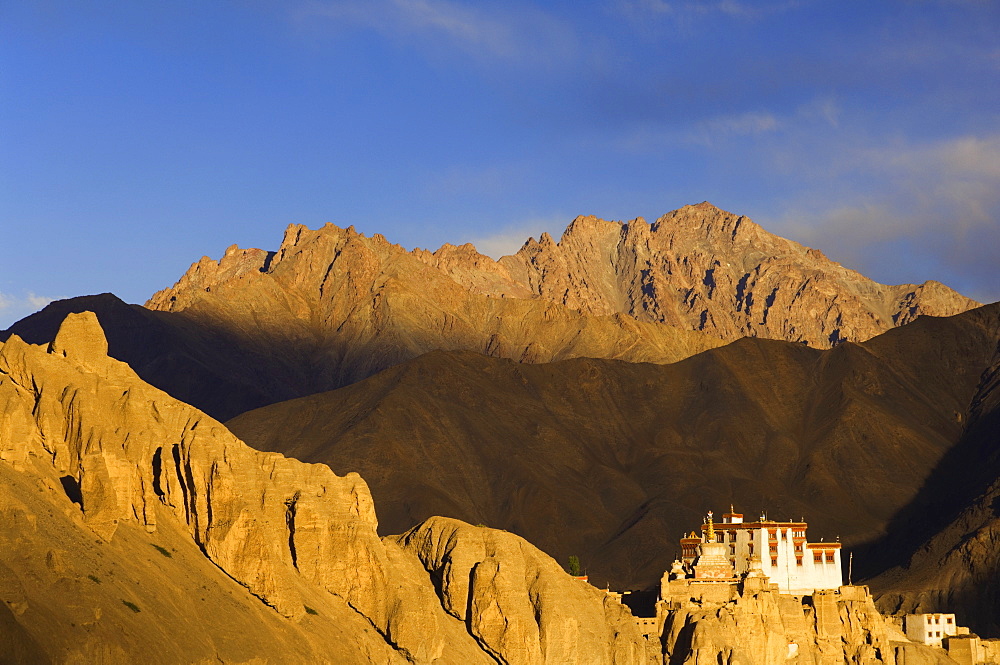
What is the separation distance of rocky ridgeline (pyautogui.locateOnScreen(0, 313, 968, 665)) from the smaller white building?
35.4 metres

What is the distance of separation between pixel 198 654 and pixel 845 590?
232 ft

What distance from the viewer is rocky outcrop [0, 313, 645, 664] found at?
249 feet

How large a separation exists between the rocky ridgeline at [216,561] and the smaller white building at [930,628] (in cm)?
3540

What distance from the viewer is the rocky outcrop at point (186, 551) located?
75.8 m

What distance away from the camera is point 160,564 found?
87.2 m

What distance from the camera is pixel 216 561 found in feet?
304

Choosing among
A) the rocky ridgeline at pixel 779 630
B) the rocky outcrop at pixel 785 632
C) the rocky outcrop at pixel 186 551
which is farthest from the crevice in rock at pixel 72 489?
the rocky ridgeline at pixel 779 630

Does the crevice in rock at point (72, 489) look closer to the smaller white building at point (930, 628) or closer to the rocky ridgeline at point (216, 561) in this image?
the rocky ridgeline at point (216, 561)

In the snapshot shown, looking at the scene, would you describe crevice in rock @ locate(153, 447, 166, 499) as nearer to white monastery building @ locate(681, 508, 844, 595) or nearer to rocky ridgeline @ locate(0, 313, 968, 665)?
rocky ridgeline @ locate(0, 313, 968, 665)

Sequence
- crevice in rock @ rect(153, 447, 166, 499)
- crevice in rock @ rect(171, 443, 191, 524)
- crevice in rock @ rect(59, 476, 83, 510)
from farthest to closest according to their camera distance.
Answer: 1. crevice in rock @ rect(171, 443, 191, 524)
2. crevice in rock @ rect(153, 447, 166, 499)
3. crevice in rock @ rect(59, 476, 83, 510)

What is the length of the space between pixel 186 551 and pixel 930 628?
3124 inches

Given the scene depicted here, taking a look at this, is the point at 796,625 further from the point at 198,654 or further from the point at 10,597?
the point at 10,597

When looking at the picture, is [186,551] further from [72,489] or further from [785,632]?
[785,632]

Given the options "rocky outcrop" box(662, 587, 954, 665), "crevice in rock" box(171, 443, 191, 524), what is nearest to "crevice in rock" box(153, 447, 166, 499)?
"crevice in rock" box(171, 443, 191, 524)
